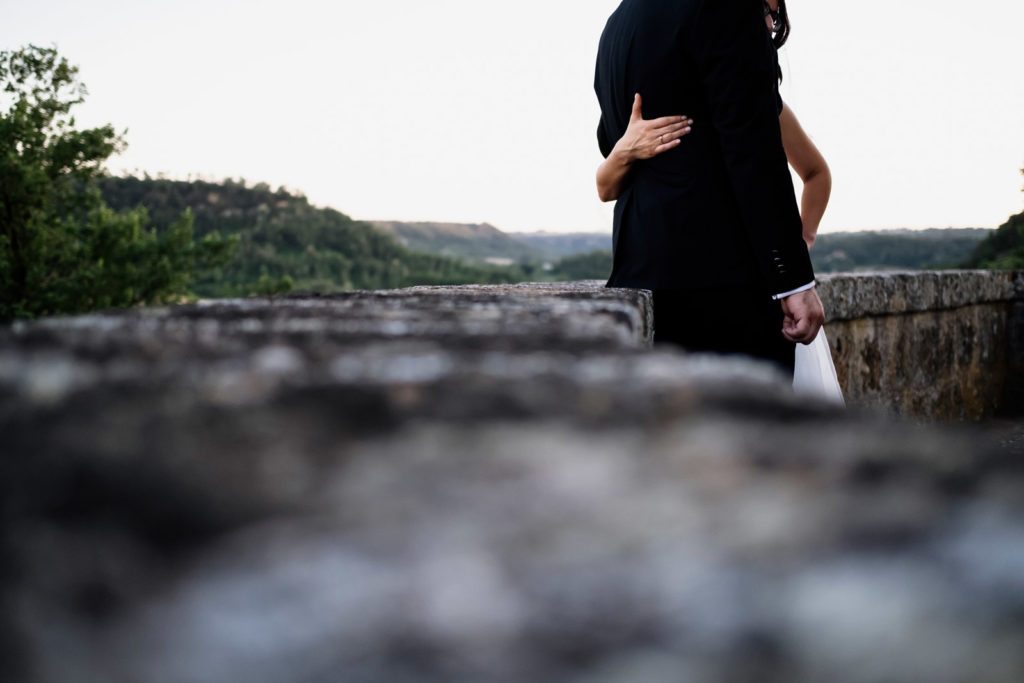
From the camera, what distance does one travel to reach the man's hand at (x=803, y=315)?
2.05 metres

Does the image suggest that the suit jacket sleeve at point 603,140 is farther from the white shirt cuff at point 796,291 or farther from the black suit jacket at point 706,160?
the white shirt cuff at point 796,291

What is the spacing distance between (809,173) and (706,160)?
793mm

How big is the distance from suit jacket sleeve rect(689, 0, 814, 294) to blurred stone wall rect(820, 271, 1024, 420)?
6.31 ft

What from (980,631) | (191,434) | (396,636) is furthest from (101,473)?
(980,631)

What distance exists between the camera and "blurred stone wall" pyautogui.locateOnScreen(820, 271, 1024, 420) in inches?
156

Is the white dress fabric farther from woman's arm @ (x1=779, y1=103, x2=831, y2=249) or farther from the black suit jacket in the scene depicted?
woman's arm @ (x1=779, y1=103, x2=831, y2=249)

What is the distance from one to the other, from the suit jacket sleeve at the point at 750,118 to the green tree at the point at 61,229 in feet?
60.8

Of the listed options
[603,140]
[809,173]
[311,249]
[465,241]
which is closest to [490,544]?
[603,140]

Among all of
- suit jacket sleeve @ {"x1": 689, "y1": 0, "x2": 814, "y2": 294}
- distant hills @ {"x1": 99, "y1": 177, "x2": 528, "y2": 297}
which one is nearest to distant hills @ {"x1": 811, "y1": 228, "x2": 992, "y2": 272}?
distant hills @ {"x1": 99, "y1": 177, "x2": 528, "y2": 297}

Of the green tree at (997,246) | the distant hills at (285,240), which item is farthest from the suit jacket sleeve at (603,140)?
the distant hills at (285,240)

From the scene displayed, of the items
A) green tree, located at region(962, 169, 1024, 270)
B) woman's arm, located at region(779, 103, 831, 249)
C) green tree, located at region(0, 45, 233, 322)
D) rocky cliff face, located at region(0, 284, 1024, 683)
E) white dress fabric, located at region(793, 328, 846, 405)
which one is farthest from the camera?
green tree, located at region(962, 169, 1024, 270)

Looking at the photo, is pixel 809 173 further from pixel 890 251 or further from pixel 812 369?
pixel 890 251

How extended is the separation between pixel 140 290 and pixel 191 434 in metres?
22.0

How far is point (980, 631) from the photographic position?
35 centimetres
